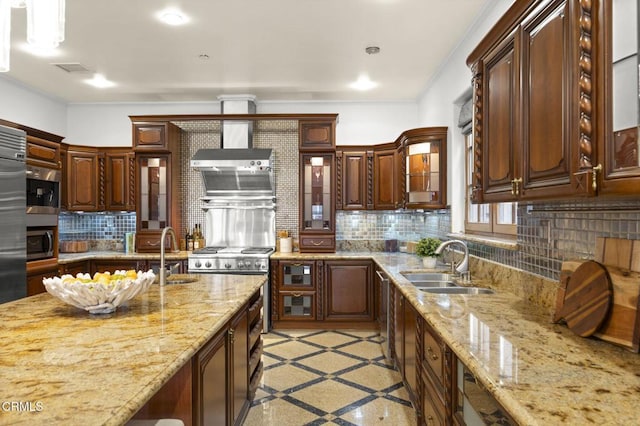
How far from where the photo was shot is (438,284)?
333 centimetres

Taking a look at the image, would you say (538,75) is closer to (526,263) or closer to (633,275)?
(633,275)

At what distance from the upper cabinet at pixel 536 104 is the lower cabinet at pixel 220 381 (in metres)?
1.52

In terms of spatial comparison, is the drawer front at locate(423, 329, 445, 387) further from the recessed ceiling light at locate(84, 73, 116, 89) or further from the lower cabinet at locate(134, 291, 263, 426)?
the recessed ceiling light at locate(84, 73, 116, 89)

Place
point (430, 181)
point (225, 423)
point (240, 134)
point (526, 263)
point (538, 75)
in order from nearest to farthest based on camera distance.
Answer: point (538, 75) → point (225, 423) → point (526, 263) → point (430, 181) → point (240, 134)

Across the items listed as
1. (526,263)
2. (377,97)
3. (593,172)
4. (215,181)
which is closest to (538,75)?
(593,172)

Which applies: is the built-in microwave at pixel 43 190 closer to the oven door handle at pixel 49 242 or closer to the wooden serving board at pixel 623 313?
the oven door handle at pixel 49 242

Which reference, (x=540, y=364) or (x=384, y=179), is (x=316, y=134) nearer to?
(x=384, y=179)

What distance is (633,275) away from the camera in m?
1.44

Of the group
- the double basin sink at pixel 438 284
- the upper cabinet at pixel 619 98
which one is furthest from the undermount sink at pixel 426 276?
the upper cabinet at pixel 619 98

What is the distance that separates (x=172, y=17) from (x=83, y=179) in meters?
3.09

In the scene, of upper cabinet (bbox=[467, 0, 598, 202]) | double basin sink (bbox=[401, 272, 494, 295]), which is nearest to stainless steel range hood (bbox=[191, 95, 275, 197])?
double basin sink (bbox=[401, 272, 494, 295])

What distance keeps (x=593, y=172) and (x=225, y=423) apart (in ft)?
6.55

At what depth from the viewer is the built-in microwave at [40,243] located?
4.19 meters

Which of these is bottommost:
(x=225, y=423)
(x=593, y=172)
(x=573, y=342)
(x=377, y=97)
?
(x=225, y=423)
